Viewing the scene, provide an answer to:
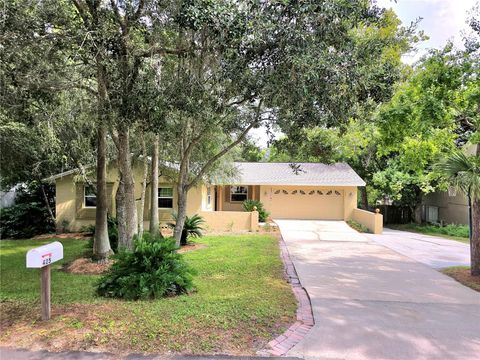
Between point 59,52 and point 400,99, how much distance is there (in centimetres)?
879

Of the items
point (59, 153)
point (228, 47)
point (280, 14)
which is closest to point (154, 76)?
point (228, 47)

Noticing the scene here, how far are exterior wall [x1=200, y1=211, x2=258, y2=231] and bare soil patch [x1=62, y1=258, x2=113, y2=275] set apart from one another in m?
8.05

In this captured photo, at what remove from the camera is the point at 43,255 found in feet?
16.6

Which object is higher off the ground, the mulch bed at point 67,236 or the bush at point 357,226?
the bush at point 357,226

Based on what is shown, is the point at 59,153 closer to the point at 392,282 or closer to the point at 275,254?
the point at 275,254

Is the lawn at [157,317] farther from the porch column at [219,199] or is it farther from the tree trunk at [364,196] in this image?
the tree trunk at [364,196]

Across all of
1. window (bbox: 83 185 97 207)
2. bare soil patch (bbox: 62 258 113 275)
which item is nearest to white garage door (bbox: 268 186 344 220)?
window (bbox: 83 185 97 207)

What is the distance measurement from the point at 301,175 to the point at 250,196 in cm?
408

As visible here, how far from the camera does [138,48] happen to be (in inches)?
281

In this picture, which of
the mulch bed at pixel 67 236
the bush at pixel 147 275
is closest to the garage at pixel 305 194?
the mulch bed at pixel 67 236

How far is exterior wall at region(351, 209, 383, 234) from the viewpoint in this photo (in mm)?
17688

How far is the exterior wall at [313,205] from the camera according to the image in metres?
21.9

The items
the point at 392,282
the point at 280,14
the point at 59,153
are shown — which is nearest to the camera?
the point at 280,14

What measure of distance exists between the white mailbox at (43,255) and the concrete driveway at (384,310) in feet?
12.1
